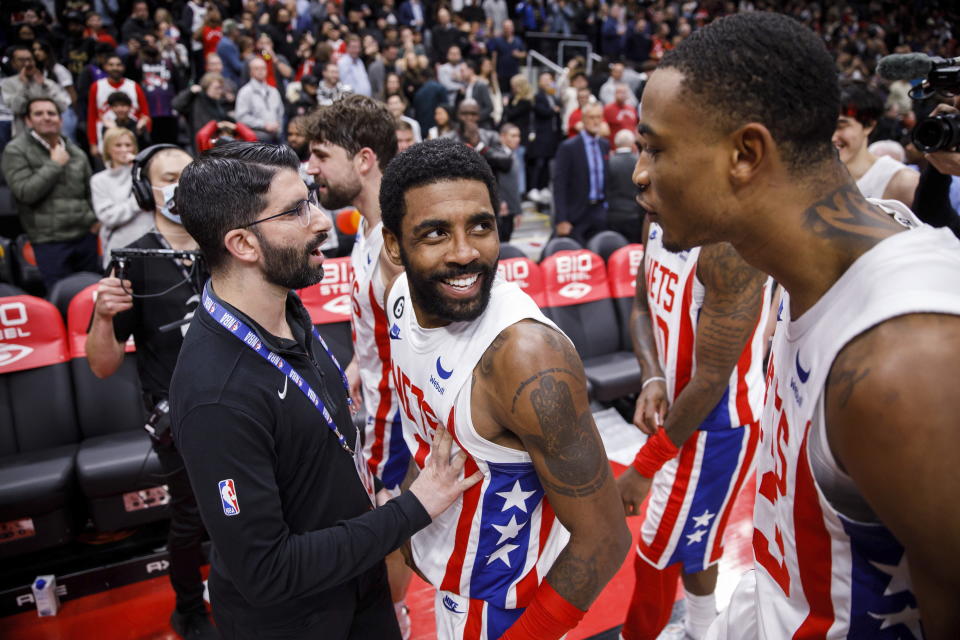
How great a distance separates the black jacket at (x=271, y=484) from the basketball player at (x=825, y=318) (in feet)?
3.02

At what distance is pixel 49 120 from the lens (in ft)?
18.7

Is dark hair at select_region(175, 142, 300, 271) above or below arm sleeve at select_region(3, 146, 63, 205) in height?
above

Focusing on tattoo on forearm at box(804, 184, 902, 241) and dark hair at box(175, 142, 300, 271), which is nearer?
tattoo on forearm at box(804, 184, 902, 241)

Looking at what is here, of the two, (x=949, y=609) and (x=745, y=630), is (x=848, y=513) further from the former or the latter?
(x=745, y=630)

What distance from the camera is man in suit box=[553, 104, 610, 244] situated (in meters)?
7.45

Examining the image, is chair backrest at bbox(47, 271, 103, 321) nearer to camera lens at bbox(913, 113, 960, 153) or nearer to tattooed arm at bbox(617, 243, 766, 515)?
tattooed arm at bbox(617, 243, 766, 515)

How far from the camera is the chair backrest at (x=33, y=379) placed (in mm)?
3939

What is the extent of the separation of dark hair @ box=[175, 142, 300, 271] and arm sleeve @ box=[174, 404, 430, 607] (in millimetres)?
502

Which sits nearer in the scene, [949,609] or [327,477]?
[949,609]

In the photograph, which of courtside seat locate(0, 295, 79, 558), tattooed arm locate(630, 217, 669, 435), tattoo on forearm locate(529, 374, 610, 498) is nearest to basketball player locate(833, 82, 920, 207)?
tattooed arm locate(630, 217, 669, 435)

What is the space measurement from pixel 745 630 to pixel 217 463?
1252 mm

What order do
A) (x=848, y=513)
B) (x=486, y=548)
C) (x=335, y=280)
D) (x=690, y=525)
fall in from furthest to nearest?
1. (x=335, y=280)
2. (x=690, y=525)
3. (x=486, y=548)
4. (x=848, y=513)

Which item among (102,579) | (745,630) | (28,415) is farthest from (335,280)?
(745,630)

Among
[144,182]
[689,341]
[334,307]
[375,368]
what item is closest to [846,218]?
[689,341]
